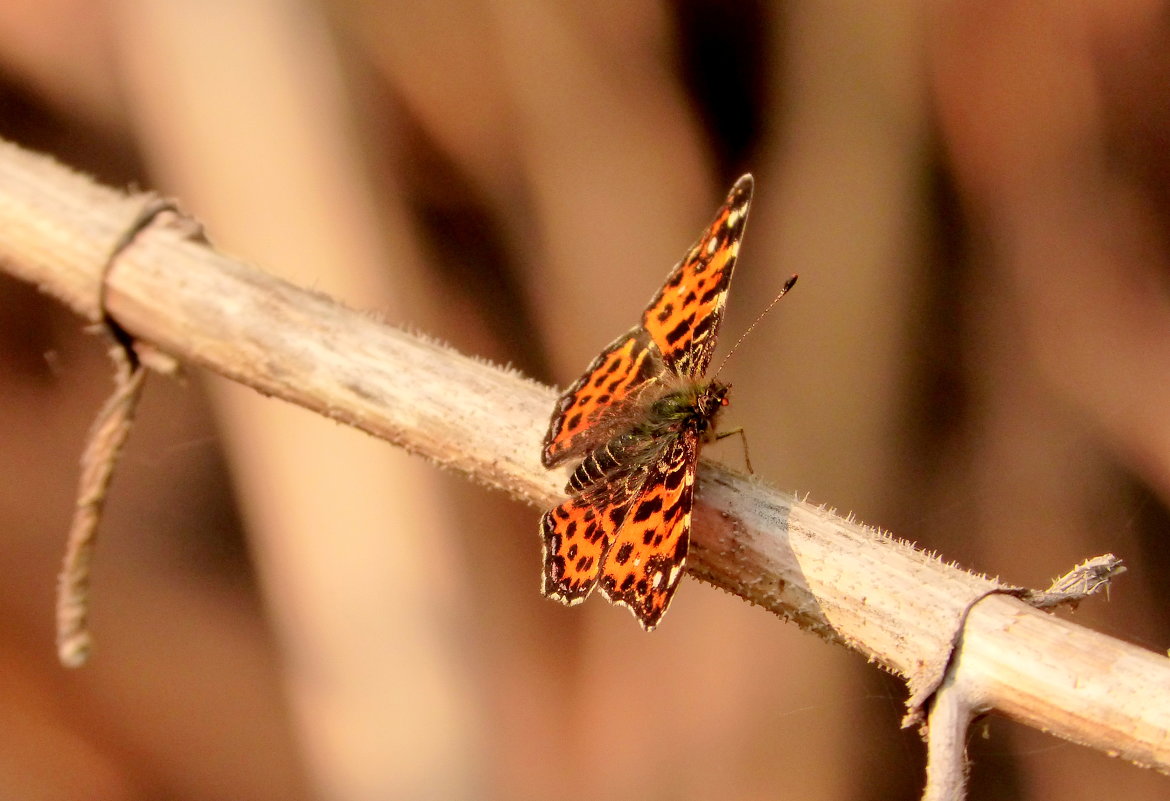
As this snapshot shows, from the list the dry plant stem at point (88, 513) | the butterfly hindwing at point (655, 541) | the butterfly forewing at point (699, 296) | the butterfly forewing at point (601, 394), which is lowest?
the dry plant stem at point (88, 513)

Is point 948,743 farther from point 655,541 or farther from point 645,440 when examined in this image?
point 645,440

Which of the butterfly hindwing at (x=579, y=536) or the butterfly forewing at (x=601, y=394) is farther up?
the butterfly forewing at (x=601, y=394)

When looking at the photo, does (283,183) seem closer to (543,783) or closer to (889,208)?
(889,208)

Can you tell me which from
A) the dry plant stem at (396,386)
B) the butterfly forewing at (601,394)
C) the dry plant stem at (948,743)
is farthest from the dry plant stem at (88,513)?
the dry plant stem at (948,743)

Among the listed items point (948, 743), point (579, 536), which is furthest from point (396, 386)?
point (948, 743)

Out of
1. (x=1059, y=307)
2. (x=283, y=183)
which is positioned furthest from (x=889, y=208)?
(x=283, y=183)

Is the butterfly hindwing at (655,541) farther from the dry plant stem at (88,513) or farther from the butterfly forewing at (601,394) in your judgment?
the dry plant stem at (88,513)

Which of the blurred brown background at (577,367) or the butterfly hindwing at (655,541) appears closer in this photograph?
the butterfly hindwing at (655,541)
